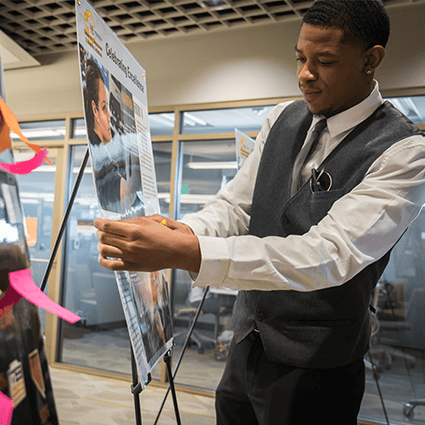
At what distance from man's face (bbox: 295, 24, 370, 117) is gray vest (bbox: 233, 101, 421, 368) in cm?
8

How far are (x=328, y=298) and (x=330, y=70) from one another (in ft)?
1.83

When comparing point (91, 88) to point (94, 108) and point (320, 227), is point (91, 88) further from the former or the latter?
point (320, 227)

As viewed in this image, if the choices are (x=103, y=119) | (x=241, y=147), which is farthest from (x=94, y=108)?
(x=241, y=147)

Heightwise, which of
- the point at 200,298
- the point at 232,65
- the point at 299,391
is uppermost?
the point at 232,65

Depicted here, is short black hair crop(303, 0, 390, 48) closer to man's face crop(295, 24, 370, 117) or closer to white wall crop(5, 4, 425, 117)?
man's face crop(295, 24, 370, 117)

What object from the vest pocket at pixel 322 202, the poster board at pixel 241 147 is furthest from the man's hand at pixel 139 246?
the poster board at pixel 241 147

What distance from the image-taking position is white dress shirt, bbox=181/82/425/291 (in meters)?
0.77

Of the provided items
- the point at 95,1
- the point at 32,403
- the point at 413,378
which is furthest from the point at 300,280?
the point at 95,1

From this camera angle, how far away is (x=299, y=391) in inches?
41.3

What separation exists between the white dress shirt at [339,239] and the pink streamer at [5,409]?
35 cm

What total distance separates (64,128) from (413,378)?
3891mm

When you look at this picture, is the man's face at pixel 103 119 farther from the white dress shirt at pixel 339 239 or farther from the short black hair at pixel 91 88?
the white dress shirt at pixel 339 239

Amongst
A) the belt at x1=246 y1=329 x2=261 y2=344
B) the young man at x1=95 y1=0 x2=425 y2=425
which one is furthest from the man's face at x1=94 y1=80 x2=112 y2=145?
the belt at x1=246 y1=329 x2=261 y2=344

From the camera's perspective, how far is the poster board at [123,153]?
884 mm
